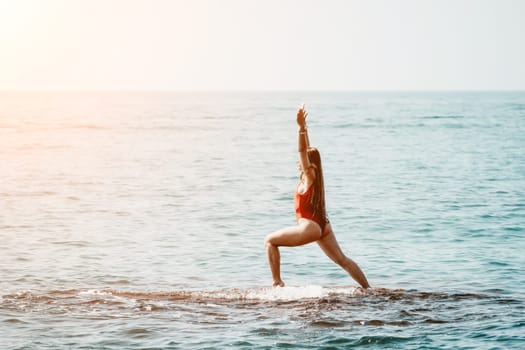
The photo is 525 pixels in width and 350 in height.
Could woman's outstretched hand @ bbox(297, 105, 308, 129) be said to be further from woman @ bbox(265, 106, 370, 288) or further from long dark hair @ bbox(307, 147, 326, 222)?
long dark hair @ bbox(307, 147, 326, 222)

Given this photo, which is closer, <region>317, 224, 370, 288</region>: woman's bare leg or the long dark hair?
the long dark hair

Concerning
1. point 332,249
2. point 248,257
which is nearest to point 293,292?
point 332,249

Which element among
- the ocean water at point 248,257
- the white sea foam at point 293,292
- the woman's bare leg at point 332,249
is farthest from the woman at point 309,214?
the ocean water at point 248,257

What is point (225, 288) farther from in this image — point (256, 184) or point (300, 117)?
point (256, 184)

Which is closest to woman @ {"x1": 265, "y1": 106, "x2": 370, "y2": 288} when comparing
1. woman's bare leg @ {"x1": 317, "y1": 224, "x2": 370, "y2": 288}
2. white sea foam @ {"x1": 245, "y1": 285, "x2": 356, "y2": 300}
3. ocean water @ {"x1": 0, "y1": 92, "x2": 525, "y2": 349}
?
woman's bare leg @ {"x1": 317, "y1": 224, "x2": 370, "y2": 288}

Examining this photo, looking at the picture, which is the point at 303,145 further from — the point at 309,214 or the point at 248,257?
the point at 248,257

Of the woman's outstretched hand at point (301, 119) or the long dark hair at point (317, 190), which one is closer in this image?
the woman's outstretched hand at point (301, 119)

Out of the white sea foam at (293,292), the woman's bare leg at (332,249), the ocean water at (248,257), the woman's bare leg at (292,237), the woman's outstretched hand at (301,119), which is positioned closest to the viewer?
the ocean water at (248,257)

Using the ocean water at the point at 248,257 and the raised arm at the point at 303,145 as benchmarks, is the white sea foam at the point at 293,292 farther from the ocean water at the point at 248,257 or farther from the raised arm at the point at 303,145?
the raised arm at the point at 303,145

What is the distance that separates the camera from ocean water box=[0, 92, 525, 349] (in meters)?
11.0

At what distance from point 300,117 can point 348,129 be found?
61.2m

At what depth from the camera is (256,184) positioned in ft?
103

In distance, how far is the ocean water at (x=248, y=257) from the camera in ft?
36.0

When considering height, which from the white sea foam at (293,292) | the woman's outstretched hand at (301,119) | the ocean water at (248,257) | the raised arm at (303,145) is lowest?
the ocean water at (248,257)
